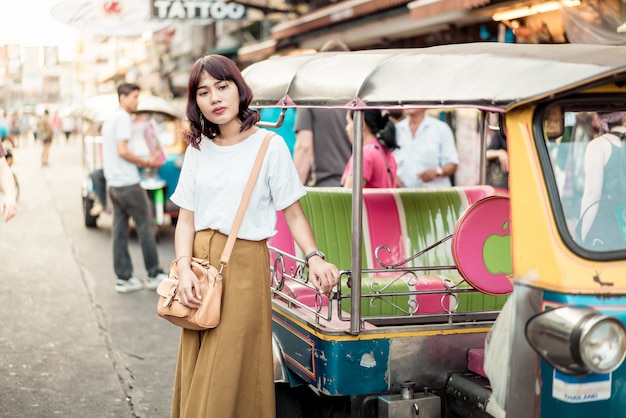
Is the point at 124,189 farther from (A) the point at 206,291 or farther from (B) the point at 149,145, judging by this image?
(A) the point at 206,291

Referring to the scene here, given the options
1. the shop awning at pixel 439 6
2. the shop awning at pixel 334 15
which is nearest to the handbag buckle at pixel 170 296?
the shop awning at pixel 439 6

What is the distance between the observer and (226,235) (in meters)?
3.77

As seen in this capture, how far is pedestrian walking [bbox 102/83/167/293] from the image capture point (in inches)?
336

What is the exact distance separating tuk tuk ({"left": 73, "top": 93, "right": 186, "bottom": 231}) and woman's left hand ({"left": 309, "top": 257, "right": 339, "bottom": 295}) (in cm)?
733

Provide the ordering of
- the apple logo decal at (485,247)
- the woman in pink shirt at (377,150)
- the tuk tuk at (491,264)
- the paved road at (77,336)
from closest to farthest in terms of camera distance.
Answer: the tuk tuk at (491,264) → the apple logo decal at (485,247) → the paved road at (77,336) → the woman in pink shirt at (377,150)

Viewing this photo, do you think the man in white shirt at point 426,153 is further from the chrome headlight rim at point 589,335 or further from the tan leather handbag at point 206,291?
the chrome headlight rim at point 589,335

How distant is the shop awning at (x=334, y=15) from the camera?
12818 millimetres

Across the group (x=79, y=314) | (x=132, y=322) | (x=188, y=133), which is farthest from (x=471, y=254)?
(x=79, y=314)

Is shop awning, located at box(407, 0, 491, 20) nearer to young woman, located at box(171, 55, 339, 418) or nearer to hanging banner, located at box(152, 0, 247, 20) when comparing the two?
young woman, located at box(171, 55, 339, 418)

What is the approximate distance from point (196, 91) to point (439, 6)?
642 centimetres

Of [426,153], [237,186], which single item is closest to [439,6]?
[426,153]

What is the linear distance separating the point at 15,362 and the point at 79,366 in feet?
1.48

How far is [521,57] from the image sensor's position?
3.16 metres

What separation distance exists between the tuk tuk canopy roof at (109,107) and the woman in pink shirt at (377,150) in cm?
708
